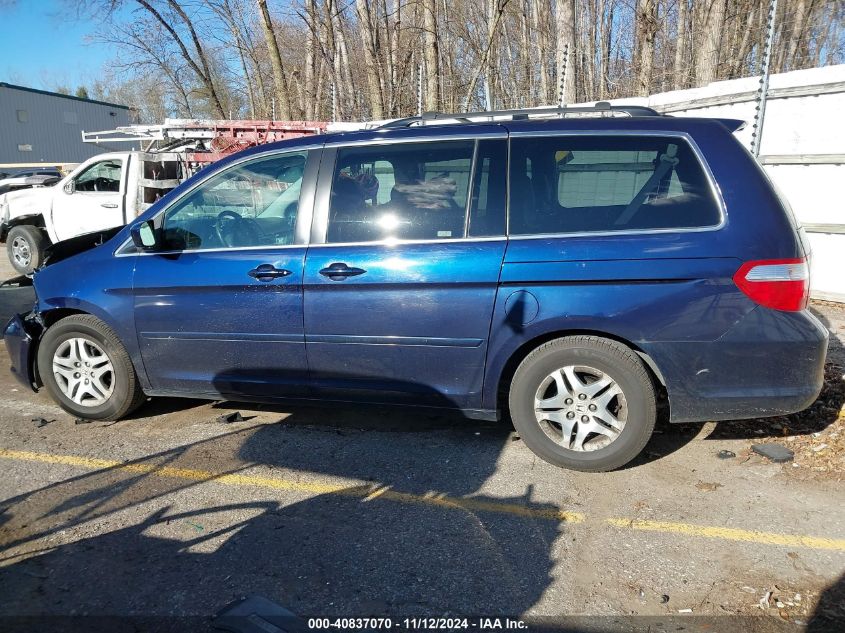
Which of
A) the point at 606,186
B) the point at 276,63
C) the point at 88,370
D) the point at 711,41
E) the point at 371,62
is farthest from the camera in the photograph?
the point at 276,63

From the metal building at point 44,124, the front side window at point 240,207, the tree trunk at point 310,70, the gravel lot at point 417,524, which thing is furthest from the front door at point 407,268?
the metal building at point 44,124

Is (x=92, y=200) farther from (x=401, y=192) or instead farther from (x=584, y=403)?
(x=584, y=403)

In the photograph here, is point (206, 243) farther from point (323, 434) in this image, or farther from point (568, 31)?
point (568, 31)

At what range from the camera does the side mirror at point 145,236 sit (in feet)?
13.5

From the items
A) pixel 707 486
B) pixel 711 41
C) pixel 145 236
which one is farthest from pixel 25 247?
pixel 711 41

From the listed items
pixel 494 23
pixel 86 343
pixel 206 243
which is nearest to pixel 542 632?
pixel 206 243

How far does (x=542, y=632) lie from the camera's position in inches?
96.0

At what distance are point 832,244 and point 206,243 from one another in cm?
637

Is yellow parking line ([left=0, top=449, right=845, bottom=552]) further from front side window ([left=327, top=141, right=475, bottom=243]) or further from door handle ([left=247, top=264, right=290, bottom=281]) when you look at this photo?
front side window ([left=327, top=141, right=475, bottom=243])

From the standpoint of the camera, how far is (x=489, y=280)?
354 centimetres

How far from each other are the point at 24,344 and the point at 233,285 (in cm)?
182

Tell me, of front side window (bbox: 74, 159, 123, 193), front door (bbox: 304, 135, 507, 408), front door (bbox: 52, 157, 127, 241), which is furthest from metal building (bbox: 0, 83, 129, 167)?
front door (bbox: 304, 135, 507, 408)

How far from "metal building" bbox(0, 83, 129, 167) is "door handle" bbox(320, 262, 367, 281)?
125 feet

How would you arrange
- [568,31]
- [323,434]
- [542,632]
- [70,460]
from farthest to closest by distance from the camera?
[568,31] → [323,434] → [70,460] → [542,632]
